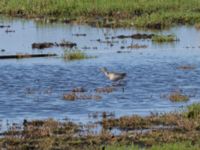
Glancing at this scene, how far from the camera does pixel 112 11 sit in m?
45.4

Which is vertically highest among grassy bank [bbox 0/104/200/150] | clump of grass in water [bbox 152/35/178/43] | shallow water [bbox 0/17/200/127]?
grassy bank [bbox 0/104/200/150]

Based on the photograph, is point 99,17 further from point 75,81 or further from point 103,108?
point 103,108

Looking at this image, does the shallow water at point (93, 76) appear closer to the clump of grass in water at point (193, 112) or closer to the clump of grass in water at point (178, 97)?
the clump of grass in water at point (178, 97)

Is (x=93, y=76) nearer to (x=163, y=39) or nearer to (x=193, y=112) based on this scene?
(x=193, y=112)

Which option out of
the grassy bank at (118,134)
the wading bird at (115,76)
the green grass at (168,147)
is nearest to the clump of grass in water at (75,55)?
the wading bird at (115,76)

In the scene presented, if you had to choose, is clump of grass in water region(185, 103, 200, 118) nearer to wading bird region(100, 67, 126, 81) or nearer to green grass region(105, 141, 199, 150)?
green grass region(105, 141, 199, 150)

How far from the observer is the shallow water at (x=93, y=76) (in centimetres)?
1917

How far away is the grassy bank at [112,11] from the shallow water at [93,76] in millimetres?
2354

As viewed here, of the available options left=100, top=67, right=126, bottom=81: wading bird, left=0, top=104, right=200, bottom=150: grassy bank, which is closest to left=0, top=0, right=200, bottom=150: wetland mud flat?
left=0, top=104, right=200, bottom=150: grassy bank

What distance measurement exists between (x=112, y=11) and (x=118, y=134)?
101ft

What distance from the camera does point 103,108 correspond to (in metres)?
19.1

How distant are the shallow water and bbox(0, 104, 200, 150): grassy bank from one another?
1421 mm

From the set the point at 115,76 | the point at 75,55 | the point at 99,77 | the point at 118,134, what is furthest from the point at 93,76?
the point at 118,134

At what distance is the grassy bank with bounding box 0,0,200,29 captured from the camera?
4184 cm
